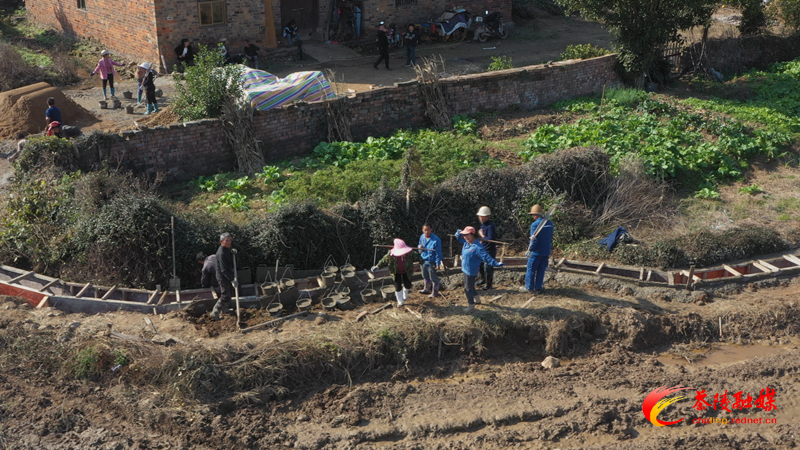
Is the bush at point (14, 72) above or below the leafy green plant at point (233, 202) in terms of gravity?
above

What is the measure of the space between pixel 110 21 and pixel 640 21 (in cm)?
1428

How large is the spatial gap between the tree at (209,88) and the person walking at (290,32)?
679 cm

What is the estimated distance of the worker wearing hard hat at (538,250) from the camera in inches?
406

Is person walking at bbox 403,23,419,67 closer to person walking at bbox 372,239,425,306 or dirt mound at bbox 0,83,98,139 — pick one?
dirt mound at bbox 0,83,98,139

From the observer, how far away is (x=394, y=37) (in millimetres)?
22672

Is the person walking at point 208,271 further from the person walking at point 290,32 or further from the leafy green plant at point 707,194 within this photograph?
the person walking at point 290,32

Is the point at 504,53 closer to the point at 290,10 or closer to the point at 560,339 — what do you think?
the point at 290,10

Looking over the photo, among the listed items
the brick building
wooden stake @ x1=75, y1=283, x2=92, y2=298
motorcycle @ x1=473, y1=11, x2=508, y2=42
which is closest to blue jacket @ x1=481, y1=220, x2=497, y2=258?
wooden stake @ x1=75, y1=283, x2=92, y2=298

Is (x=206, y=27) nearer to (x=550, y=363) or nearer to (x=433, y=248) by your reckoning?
(x=433, y=248)

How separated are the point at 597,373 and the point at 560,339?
70 cm

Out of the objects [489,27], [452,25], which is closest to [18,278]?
[452,25]

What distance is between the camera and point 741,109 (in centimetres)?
1752

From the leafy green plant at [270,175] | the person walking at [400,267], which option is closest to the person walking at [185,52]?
the leafy green plant at [270,175]

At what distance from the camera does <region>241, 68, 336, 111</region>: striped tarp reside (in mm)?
15078
